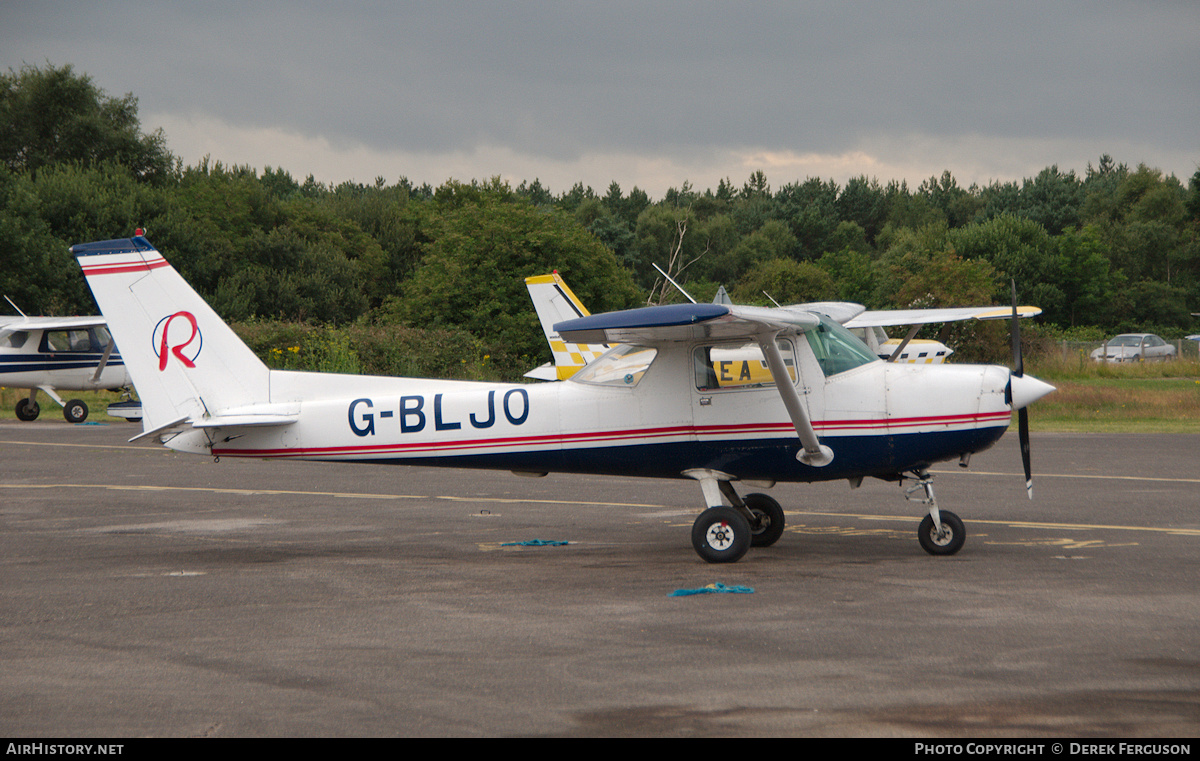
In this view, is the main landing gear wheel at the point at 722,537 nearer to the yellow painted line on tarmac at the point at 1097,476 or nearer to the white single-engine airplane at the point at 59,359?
the yellow painted line on tarmac at the point at 1097,476

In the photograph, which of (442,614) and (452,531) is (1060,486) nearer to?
(452,531)

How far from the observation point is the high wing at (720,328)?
836 cm

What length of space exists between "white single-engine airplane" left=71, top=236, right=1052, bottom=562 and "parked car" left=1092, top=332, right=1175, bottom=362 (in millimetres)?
48347

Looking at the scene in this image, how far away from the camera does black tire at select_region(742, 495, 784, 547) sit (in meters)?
10.6

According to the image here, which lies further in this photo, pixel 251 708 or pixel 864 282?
pixel 864 282

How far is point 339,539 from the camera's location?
37.4 feet

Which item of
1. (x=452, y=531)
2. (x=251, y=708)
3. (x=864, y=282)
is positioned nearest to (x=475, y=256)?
(x=452, y=531)

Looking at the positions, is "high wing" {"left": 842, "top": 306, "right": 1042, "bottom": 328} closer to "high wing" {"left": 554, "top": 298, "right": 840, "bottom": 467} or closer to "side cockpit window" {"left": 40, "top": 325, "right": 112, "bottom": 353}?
"high wing" {"left": 554, "top": 298, "right": 840, "bottom": 467}

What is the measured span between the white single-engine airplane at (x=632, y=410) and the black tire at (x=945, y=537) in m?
0.01

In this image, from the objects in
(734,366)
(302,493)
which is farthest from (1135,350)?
(734,366)

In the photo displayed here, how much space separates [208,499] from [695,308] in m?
8.91

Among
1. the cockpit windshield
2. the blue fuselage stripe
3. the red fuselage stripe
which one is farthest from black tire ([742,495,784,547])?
the cockpit windshield

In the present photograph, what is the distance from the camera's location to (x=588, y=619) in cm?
750

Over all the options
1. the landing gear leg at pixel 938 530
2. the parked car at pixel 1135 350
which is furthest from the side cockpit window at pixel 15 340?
the parked car at pixel 1135 350
